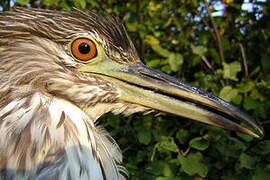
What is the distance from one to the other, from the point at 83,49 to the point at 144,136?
1.17 metres

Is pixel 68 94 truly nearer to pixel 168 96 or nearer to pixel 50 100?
pixel 50 100

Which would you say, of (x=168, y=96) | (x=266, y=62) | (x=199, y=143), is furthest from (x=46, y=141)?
(x=266, y=62)

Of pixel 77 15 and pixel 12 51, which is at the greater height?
pixel 77 15

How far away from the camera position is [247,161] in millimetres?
2068

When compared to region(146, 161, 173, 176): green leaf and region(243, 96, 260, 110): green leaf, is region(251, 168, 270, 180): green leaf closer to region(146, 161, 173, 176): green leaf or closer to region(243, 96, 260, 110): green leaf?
region(146, 161, 173, 176): green leaf

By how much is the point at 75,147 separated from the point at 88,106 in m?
0.27

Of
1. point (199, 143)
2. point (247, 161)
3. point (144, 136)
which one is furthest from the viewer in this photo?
point (144, 136)

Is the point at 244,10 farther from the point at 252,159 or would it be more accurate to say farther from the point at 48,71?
the point at 48,71

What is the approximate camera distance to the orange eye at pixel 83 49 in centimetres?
166

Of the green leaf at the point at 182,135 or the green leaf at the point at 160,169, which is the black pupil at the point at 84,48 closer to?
the green leaf at the point at 160,169

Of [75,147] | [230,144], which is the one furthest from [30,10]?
[230,144]

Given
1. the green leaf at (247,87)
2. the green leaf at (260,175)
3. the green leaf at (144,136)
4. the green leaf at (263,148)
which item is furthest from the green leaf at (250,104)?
the green leaf at (144,136)

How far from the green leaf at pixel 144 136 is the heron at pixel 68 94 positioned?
0.68m

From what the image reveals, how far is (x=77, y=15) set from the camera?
1.79 meters
